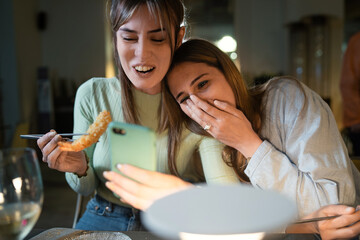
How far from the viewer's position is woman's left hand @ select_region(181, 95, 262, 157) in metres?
0.50

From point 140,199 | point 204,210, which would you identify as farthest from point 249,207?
point 140,199

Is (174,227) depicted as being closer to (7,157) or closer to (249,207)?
(249,207)

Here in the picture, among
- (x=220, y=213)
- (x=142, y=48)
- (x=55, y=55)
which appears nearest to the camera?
(x=220, y=213)

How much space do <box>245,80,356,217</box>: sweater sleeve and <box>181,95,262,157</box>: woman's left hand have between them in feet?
0.07

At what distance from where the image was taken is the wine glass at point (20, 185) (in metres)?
0.39

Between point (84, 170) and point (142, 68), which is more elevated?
point (142, 68)

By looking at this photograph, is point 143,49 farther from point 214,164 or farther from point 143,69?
point 214,164

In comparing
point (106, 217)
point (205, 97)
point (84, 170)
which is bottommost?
point (106, 217)

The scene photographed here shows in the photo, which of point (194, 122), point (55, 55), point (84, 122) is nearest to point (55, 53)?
point (55, 55)

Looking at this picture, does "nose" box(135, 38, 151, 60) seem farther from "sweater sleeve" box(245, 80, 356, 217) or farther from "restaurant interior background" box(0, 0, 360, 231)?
"sweater sleeve" box(245, 80, 356, 217)

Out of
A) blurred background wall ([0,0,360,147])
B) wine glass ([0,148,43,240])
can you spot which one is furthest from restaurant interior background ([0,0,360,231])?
wine glass ([0,148,43,240])

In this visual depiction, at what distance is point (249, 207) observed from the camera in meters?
0.33

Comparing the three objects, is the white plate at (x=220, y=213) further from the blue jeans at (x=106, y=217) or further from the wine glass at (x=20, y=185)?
the blue jeans at (x=106, y=217)

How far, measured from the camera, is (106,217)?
68cm
